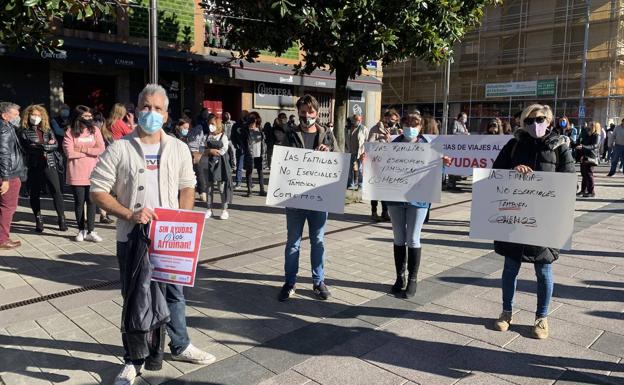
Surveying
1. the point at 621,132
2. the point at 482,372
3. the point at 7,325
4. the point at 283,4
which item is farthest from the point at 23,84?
the point at 621,132

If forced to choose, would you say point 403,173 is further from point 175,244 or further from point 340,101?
point 340,101

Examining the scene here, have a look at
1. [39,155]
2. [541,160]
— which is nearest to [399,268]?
[541,160]

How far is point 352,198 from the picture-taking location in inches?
409

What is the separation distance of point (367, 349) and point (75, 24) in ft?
38.1

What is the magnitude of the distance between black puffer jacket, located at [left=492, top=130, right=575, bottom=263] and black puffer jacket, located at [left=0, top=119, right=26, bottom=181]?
19.1 feet

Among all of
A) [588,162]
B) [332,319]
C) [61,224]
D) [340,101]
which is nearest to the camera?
[332,319]

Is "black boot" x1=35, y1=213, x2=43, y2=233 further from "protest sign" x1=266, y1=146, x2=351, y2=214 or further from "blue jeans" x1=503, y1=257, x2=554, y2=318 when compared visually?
"blue jeans" x1=503, y1=257, x2=554, y2=318

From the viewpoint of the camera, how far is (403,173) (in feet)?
16.0

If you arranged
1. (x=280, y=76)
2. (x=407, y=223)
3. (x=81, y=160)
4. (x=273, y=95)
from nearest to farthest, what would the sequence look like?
(x=407, y=223) < (x=81, y=160) < (x=280, y=76) < (x=273, y=95)

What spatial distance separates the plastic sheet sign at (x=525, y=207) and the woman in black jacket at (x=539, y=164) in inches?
3.5

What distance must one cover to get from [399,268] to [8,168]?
497 centimetres

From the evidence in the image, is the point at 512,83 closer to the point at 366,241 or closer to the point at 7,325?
the point at 366,241

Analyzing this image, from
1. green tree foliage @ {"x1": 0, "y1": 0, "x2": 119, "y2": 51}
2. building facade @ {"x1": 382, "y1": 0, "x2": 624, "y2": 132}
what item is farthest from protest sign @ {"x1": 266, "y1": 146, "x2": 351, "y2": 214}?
building facade @ {"x1": 382, "y1": 0, "x2": 624, "y2": 132}

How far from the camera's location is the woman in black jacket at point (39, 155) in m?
7.06
